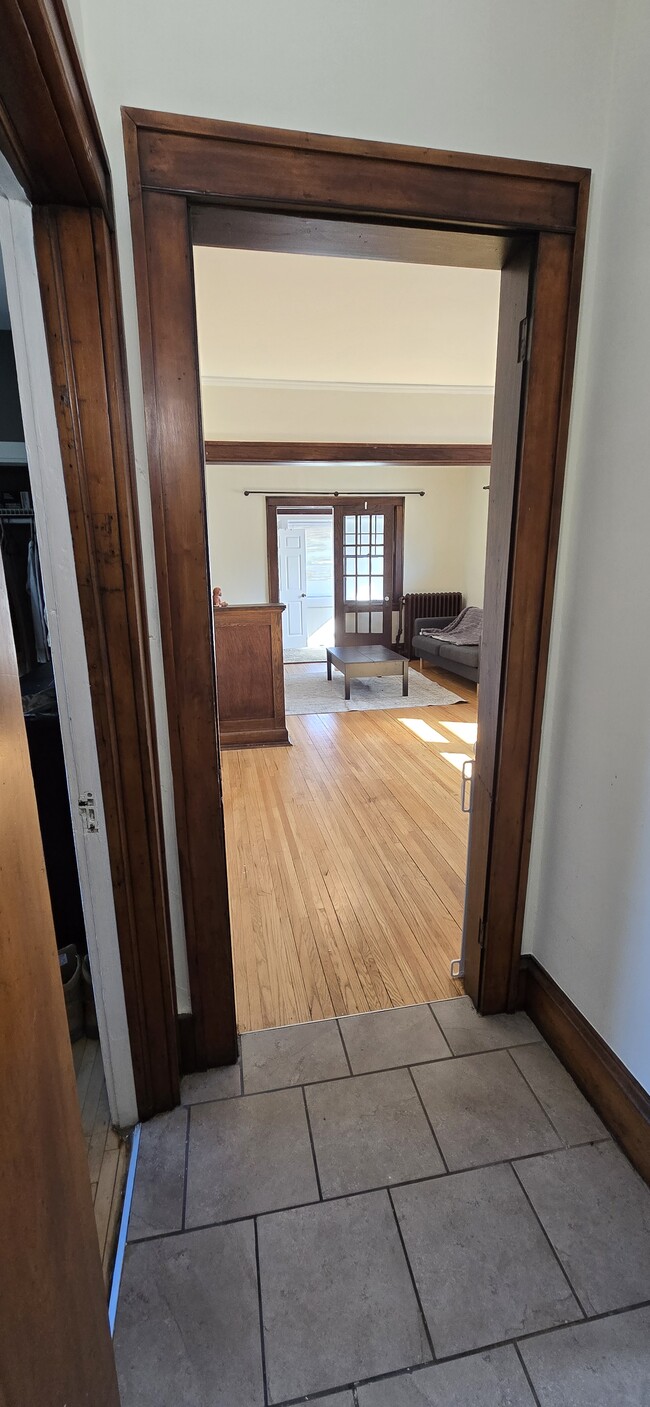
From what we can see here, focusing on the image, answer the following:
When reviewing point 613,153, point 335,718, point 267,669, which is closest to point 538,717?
point 613,153

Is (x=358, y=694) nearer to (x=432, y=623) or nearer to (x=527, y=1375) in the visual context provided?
(x=432, y=623)

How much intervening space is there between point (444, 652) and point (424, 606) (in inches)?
71.2

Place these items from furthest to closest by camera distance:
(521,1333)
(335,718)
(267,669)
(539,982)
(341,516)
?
1. (341,516)
2. (335,718)
3. (267,669)
4. (539,982)
5. (521,1333)

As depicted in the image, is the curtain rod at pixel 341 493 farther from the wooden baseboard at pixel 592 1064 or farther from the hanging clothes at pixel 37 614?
the wooden baseboard at pixel 592 1064

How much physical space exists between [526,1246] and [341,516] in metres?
7.49

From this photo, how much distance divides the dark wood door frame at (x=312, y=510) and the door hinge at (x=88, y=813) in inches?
268

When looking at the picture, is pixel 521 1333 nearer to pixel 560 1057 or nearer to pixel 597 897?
pixel 560 1057

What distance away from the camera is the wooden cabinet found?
4.24 m

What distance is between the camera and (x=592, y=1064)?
58.1 inches

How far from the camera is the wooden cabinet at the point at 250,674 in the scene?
424cm

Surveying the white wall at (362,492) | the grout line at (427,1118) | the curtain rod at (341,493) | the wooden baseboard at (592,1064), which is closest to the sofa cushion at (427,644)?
the white wall at (362,492)

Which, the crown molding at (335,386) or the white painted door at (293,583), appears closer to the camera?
the crown molding at (335,386)

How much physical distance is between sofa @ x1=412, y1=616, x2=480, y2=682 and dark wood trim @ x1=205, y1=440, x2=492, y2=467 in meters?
1.87

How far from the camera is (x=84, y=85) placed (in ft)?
2.65
